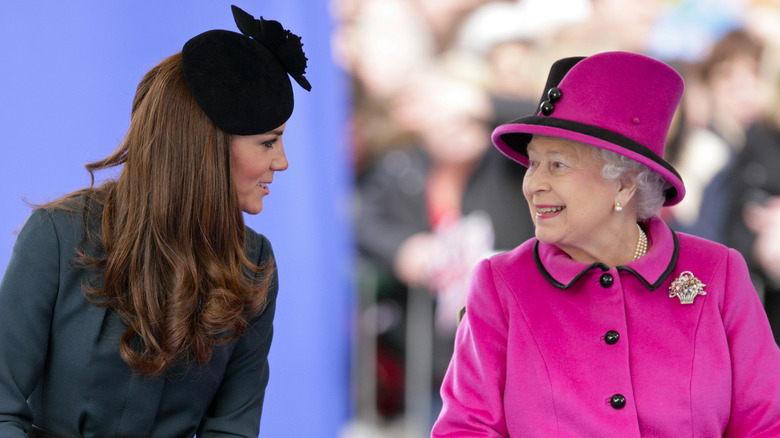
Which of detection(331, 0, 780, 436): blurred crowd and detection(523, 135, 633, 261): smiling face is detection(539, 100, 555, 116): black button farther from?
detection(331, 0, 780, 436): blurred crowd

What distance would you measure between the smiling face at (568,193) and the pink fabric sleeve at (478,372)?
220 mm

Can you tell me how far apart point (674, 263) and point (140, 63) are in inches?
76.8

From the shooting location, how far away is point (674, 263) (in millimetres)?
2156

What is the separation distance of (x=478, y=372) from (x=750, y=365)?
26.4 inches

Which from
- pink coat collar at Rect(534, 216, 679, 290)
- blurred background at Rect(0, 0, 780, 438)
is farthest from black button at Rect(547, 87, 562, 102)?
blurred background at Rect(0, 0, 780, 438)

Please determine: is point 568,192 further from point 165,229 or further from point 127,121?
point 127,121

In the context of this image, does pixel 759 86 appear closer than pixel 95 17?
No

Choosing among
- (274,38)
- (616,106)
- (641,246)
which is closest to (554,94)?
(616,106)

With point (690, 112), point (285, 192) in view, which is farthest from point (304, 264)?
point (690, 112)

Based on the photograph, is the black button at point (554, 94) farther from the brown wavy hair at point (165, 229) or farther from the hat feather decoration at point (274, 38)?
the brown wavy hair at point (165, 229)

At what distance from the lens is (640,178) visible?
7.01ft

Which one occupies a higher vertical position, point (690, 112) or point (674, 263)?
point (690, 112)

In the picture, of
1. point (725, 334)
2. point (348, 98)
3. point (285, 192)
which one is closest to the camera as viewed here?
point (725, 334)

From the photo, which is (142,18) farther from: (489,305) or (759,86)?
(759,86)
